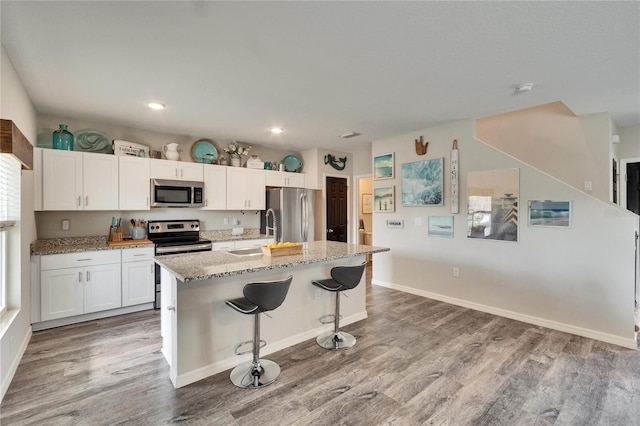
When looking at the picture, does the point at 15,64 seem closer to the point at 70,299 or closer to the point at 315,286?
the point at 70,299

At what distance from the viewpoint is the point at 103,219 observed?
13.7ft

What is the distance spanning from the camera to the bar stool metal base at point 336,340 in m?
2.92

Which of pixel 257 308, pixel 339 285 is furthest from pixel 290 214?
pixel 257 308

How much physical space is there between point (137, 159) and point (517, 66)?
448cm

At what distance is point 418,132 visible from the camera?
15.0 ft

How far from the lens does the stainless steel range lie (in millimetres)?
4027

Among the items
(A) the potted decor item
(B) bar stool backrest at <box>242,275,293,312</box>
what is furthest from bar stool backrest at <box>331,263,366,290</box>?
(A) the potted decor item

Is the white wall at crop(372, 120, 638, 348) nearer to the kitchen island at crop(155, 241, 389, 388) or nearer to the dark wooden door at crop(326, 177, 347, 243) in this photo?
the dark wooden door at crop(326, 177, 347, 243)

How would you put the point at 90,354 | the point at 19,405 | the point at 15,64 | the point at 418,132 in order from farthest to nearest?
1. the point at 418,132
2. the point at 90,354
3. the point at 15,64
4. the point at 19,405

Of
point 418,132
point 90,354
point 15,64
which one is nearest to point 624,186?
point 418,132

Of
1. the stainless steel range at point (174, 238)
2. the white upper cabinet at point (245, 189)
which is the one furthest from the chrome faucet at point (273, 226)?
A: the stainless steel range at point (174, 238)

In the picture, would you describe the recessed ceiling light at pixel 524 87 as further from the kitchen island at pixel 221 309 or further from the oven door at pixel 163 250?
the oven door at pixel 163 250

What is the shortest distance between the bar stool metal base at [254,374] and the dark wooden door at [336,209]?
371 cm

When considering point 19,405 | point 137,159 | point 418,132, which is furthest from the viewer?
point 418,132
